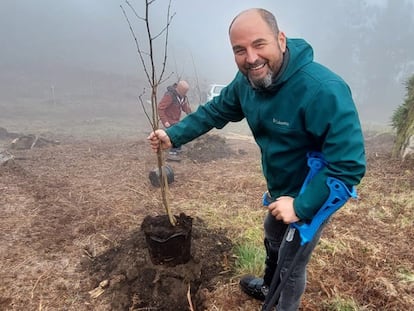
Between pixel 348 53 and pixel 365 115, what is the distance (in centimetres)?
2013

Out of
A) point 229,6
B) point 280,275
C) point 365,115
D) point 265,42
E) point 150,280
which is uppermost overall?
point 229,6

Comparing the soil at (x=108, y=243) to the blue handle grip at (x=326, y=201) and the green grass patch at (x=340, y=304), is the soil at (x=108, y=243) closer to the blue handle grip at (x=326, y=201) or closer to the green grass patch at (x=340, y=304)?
the green grass patch at (x=340, y=304)

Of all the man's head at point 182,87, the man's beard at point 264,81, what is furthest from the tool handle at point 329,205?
the man's head at point 182,87

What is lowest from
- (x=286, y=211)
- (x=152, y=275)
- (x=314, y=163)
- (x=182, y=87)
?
(x=152, y=275)

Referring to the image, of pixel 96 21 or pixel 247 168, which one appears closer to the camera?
pixel 247 168

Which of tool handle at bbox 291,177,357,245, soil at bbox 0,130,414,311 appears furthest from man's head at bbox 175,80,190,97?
tool handle at bbox 291,177,357,245

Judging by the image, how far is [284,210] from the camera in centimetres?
194

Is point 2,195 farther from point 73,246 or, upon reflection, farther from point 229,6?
point 229,6

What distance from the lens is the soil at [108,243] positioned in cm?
306

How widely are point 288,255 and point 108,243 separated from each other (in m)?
2.35

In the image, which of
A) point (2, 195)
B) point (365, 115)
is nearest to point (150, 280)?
point (2, 195)

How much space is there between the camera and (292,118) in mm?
1997

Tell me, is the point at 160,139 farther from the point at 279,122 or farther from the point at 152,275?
the point at 152,275

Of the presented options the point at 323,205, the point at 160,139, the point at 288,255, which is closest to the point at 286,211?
the point at 323,205
